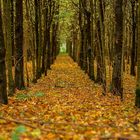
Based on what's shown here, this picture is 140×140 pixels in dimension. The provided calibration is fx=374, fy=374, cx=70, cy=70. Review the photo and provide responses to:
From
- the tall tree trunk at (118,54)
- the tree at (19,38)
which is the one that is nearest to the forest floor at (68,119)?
the tall tree trunk at (118,54)

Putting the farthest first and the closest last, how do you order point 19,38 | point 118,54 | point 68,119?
point 19,38 → point 118,54 → point 68,119

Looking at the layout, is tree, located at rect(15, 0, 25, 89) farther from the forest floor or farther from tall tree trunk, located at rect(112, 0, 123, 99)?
tall tree trunk, located at rect(112, 0, 123, 99)

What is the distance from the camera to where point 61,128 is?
8797 mm

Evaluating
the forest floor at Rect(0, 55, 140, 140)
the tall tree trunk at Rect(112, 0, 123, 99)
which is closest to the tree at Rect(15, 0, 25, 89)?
the forest floor at Rect(0, 55, 140, 140)

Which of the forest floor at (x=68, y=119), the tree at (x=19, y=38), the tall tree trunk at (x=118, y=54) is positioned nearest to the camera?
the forest floor at (x=68, y=119)

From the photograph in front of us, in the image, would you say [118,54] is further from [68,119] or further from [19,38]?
[68,119]

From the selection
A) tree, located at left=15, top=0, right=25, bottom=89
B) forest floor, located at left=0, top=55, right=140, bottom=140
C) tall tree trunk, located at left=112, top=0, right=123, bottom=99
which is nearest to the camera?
forest floor, located at left=0, top=55, right=140, bottom=140

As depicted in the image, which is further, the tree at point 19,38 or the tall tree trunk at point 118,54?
the tree at point 19,38

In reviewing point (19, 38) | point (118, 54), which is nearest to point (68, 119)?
point (118, 54)

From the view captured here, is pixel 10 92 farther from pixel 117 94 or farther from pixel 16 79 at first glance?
pixel 117 94

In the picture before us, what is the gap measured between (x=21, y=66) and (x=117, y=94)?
500 centimetres

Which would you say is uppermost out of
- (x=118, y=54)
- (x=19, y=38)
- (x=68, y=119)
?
(x=19, y=38)

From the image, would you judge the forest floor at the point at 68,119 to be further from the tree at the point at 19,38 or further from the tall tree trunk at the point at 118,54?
the tree at the point at 19,38

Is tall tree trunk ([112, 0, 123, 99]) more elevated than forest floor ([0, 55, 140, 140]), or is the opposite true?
tall tree trunk ([112, 0, 123, 99])
